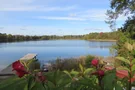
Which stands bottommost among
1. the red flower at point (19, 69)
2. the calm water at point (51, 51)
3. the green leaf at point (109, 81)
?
the calm water at point (51, 51)

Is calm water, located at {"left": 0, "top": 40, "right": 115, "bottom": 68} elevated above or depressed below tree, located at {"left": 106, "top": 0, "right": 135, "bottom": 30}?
below

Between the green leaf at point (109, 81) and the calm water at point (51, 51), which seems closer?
the green leaf at point (109, 81)

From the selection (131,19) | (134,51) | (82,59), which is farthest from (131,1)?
(134,51)

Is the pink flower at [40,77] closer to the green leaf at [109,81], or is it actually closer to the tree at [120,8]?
the green leaf at [109,81]

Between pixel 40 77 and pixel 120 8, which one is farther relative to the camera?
pixel 120 8

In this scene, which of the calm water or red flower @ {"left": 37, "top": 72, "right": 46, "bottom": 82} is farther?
the calm water

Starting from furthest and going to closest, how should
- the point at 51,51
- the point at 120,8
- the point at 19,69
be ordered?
the point at 51,51
the point at 120,8
the point at 19,69

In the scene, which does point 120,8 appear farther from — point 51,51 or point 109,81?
point 51,51

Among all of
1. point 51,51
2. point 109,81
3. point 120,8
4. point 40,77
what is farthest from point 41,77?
point 51,51

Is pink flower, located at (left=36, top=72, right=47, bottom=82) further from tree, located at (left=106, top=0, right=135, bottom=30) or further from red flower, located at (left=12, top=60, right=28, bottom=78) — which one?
tree, located at (left=106, top=0, right=135, bottom=30)

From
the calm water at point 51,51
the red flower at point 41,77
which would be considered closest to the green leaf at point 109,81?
the red flower at point 41,77

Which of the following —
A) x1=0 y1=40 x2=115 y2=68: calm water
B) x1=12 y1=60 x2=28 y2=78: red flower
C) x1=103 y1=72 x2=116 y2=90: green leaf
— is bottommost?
x1=0 y1=40 x2=115 y2=68: calm water

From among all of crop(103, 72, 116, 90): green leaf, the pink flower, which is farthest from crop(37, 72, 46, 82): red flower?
crop(103, 72, 116, 90): green leaf

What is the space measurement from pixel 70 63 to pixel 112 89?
12719 mm
